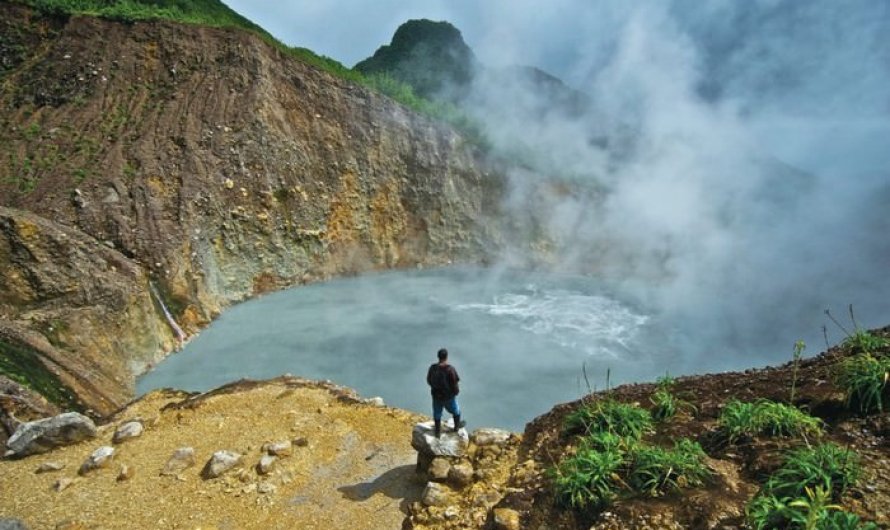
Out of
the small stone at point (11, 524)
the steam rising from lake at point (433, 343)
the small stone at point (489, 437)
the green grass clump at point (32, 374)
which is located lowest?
the small stone at point (11, 524)

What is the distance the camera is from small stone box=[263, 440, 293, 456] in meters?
8.80

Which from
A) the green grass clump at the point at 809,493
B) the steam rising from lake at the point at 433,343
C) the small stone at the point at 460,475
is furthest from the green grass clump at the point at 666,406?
the steam rising from lake at the point at 433,343

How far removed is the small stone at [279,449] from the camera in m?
8.80

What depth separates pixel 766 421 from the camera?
5984mm

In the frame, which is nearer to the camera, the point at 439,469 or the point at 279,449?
the point at 439,469

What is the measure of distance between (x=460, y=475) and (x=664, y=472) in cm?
296

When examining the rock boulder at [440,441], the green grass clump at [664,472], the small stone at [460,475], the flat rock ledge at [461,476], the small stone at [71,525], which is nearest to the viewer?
the green grass clump at [664,472]


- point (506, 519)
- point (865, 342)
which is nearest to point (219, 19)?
point (506, 519)

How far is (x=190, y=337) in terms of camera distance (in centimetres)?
1881

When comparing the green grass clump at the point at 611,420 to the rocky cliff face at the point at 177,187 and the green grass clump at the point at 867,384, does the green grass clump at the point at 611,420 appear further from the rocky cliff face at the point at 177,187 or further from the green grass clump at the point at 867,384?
the rocky cliff face at the point at 177,187

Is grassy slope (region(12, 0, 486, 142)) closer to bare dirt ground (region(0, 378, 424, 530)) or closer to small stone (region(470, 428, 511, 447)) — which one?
bare dirt ground (region(0, 378, 424, 530))

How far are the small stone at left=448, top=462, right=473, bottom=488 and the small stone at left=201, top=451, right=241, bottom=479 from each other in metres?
3.67

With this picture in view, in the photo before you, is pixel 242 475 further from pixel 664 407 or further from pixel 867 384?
pixel 867 384

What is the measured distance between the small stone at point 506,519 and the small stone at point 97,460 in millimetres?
6757
